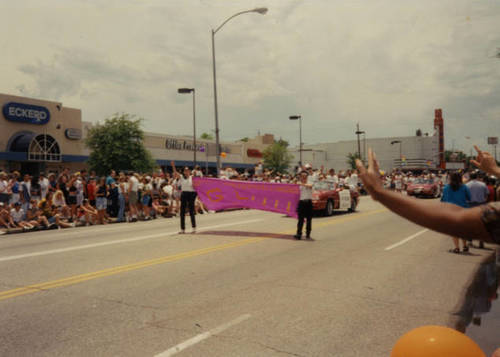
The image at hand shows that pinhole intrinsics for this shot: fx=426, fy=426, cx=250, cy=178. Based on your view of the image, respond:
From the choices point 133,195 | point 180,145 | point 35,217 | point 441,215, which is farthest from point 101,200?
point 180,145

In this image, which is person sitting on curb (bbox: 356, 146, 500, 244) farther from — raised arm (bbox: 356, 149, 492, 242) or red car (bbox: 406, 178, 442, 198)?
red car (bbox: 406, 178, 442, 198)

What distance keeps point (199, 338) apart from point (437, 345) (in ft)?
9.26

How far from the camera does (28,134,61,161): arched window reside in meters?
35.3

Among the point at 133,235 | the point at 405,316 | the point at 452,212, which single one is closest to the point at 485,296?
the point at 405,316

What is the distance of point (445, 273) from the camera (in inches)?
308

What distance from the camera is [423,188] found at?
32.7 m

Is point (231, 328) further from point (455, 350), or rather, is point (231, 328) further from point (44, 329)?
point (455, 350)

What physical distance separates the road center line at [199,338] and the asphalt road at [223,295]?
13mm

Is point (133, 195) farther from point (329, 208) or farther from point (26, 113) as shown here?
point (26, 113)

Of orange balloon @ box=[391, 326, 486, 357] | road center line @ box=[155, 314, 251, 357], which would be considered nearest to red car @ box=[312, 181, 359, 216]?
road center line @ box=[155, 314, 251, 357]

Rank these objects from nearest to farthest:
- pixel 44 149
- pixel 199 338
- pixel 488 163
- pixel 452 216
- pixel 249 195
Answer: pixel 452 216 → pixel 488 163 → pixel 199 338 → pixel 249 195 → pixel 44 149

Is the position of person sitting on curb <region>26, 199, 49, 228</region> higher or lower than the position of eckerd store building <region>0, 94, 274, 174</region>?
lower

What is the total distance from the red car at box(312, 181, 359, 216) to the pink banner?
460 centimetres

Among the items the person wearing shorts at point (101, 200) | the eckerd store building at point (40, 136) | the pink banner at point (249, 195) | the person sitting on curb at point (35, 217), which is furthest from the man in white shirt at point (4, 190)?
the eckerd store building at point (40, 136)
